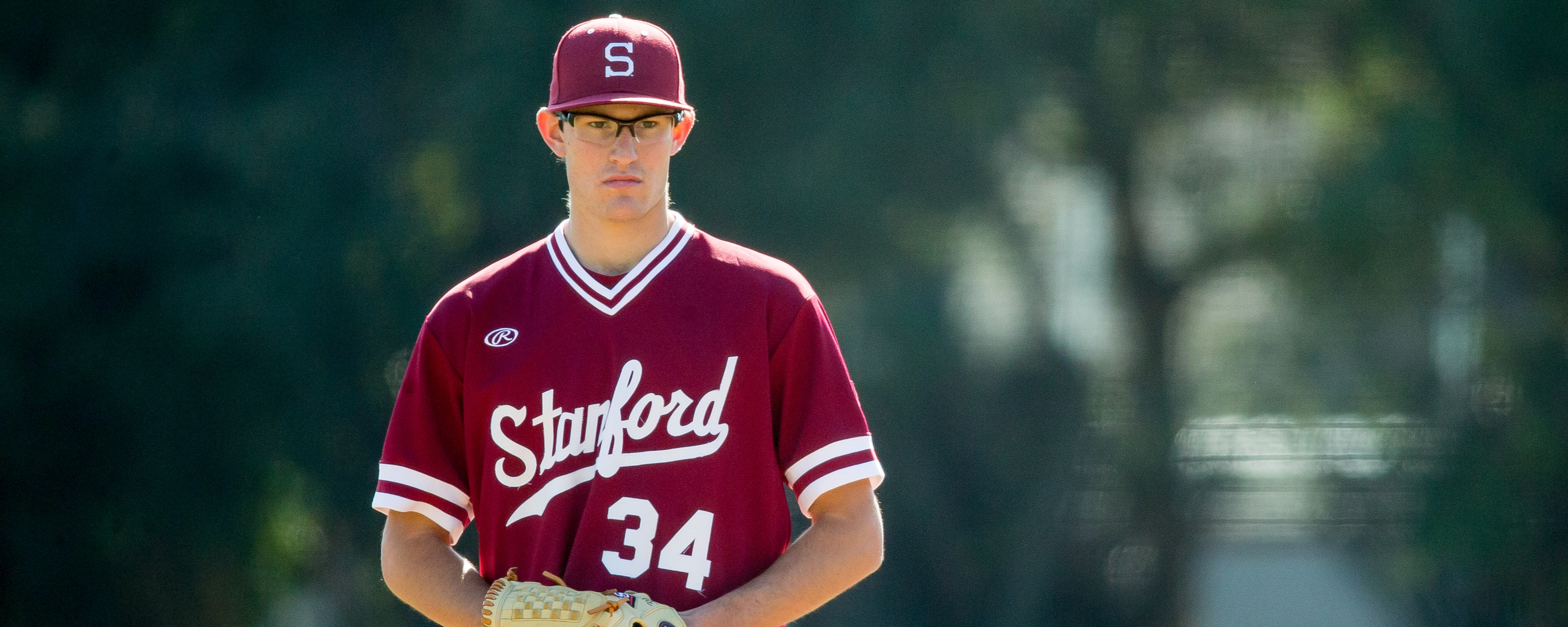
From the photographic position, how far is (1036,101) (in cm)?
689

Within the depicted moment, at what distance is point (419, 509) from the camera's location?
1746mm

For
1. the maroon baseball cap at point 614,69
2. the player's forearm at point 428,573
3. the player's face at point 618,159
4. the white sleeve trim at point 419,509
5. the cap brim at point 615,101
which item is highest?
the maroon baseball cap at point 614,69

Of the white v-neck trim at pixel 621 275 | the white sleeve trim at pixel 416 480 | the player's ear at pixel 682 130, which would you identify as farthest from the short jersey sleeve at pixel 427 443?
the player's ear at pixel 682 130

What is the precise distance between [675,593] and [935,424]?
17.2 feet

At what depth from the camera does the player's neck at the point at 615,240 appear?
5.81 ft

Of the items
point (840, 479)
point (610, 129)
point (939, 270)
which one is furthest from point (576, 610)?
point (939, 270)

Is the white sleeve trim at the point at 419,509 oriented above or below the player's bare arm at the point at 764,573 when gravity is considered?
above

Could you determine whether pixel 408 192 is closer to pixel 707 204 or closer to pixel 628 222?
pixel 707 204

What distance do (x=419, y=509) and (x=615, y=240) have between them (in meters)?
0.44

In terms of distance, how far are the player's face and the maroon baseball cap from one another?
24 mm

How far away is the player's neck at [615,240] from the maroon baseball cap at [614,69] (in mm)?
152

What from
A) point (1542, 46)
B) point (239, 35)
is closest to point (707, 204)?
point (239, 35)

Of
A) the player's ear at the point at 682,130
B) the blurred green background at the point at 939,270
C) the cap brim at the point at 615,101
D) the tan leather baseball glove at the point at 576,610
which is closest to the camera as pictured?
the tan leather baseball glove at the point at 576,610

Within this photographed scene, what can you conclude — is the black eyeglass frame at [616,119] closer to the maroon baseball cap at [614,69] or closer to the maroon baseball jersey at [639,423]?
the maroon baseball cap at [614,69]
